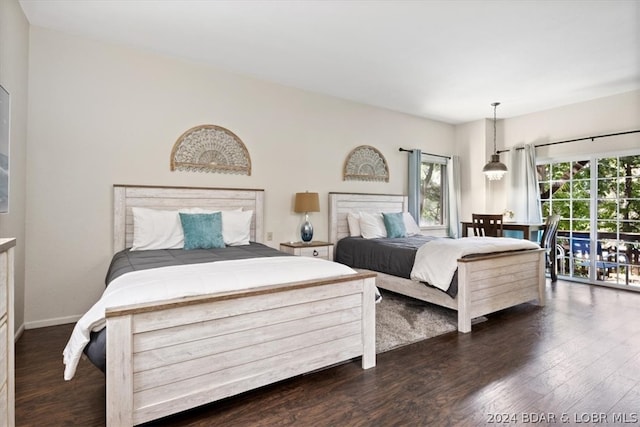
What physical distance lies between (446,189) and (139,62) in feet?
16.9

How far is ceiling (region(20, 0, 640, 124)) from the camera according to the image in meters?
2.68

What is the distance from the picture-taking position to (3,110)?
223 cm

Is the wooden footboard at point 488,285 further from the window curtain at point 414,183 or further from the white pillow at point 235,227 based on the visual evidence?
the window curtain at point 414,183

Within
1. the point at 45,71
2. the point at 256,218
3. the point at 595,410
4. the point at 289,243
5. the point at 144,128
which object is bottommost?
the point at 595,410

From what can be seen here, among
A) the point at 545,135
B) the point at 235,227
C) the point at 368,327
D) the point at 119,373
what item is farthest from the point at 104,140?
the point at 545,135

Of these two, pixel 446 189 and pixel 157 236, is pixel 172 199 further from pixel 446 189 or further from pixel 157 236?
pixel 446 189

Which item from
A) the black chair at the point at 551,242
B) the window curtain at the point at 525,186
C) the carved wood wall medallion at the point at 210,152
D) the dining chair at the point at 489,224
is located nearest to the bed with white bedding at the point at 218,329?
the carved wood wall medallion at the point at 210,152

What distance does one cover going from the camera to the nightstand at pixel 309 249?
405cm

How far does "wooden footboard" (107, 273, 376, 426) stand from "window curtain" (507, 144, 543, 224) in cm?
438

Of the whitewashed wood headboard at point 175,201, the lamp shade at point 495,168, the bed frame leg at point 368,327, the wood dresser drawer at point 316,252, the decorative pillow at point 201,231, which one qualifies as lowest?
the bed frame leg at point 368,327

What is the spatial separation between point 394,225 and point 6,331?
4102mm

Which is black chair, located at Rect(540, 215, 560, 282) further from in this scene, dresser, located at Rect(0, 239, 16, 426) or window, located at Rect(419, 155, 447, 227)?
dresser, located at Rect(0, 239, 16, 426)

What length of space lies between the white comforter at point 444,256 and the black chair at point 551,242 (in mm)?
1626

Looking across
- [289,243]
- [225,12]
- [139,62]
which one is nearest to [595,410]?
[289,243]
